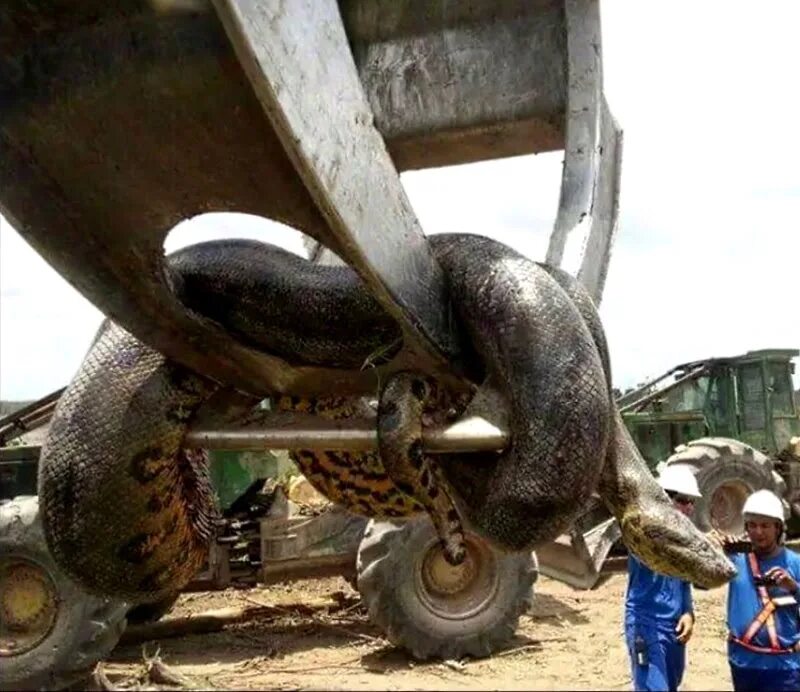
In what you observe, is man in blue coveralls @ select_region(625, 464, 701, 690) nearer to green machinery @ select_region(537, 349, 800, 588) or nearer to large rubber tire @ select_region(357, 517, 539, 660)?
large rubber tire @ select_region(357, 517, 539, 660)

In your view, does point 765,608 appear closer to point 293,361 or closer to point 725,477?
point 293,361

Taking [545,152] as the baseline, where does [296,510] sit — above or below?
below

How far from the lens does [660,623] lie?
21.4 feet

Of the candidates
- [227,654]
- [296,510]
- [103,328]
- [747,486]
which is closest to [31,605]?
[227,654]

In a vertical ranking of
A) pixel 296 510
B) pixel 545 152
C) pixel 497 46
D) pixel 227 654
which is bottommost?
pixel 227 654

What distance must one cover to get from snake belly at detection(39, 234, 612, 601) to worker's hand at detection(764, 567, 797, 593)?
134 inches

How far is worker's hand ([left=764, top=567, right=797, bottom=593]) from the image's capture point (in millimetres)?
6062

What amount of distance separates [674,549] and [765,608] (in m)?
3.47

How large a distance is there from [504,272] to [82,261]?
1058 millimetres

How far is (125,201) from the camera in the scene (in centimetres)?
270

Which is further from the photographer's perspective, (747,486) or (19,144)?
(747,486)

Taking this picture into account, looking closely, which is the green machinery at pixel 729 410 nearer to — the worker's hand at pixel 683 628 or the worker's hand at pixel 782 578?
the worker's hand at pixel 683 628

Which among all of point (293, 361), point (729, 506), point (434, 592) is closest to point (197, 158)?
point (293, 361)

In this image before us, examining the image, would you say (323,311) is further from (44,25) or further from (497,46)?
(497,46)
